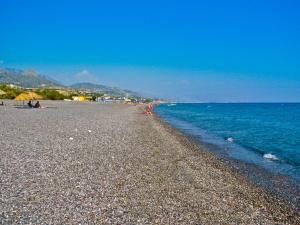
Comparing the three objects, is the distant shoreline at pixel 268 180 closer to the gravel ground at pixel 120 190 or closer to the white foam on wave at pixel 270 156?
the gravel ground at pixel 120 190

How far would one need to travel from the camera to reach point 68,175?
13141 millimetres

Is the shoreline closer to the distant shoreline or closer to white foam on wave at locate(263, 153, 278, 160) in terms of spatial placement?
the distant shoreline

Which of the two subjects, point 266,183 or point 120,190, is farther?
point 266,183

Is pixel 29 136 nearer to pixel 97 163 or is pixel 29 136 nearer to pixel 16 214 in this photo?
pixel 97 163

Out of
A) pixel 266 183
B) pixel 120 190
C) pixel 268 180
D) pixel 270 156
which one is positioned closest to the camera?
pixel 120 190

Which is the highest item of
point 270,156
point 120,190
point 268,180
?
point 120,190

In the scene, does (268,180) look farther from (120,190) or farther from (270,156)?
(270,156)

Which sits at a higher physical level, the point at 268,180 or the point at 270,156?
the point at 268,180

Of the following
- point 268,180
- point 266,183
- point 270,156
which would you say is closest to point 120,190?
point 266,183

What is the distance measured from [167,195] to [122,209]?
2198 mm

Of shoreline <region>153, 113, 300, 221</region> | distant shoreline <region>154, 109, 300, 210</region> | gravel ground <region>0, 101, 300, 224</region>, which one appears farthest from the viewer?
distant shoreline <region>154, 109, 300, 210</region>

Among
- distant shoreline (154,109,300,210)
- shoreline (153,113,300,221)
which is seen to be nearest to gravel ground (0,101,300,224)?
shoreline (153,113,300,221)

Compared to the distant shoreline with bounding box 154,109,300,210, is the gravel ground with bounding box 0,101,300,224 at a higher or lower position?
higher

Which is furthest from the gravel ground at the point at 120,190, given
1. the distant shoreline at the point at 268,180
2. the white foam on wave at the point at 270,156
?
the white foam on wave at the point at 270,156
